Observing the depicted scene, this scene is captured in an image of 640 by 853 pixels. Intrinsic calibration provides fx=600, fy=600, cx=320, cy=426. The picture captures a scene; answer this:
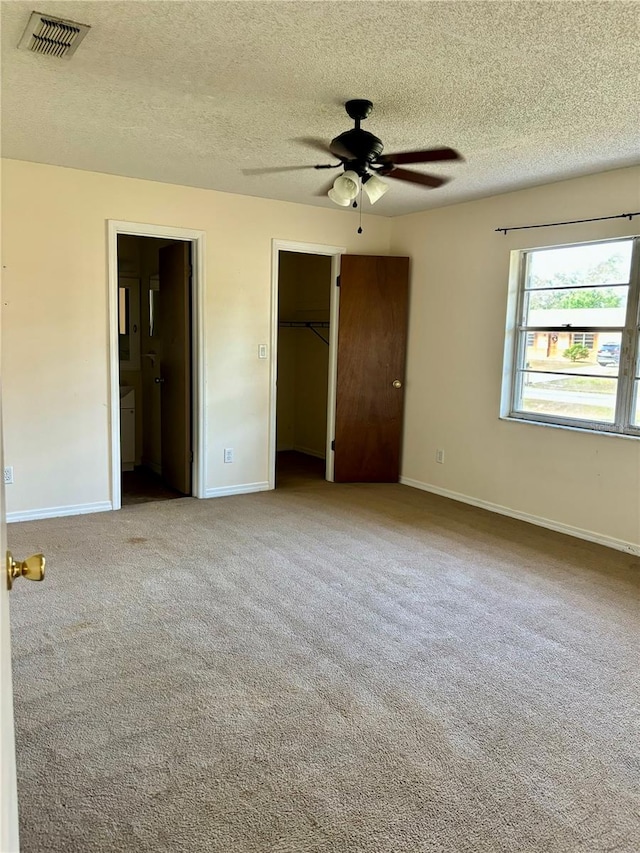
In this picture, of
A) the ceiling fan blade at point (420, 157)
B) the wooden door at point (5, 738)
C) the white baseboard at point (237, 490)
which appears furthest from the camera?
the white baseboard at point (237, 490)

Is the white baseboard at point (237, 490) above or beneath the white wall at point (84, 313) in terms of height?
beneath

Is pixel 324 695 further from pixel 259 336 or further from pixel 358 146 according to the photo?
pixel 259 336

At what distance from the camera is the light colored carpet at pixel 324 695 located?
69.2 inches

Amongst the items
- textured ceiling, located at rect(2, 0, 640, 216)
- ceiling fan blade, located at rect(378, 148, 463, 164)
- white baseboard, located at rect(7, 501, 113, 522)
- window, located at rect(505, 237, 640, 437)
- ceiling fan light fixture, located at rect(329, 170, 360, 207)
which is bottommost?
white baseboard, located at rect(7, 501, 113, 522)

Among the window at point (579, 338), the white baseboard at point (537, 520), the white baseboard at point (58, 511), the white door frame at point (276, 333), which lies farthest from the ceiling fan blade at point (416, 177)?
the white baseboard at point (58, 511)

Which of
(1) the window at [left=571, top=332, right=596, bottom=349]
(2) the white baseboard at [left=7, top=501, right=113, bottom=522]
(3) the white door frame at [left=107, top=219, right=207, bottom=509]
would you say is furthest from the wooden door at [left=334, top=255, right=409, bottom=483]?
(2) the white baseboard at [left=7, top=501, right=113, bottom=522]

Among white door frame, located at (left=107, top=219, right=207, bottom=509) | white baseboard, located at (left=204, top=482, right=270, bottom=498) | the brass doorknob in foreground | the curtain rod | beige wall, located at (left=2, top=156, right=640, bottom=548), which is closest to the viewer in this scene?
the brass doorknob in foreground

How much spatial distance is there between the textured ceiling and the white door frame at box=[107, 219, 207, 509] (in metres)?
0.57

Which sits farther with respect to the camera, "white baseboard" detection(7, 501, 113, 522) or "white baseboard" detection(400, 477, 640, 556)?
"white baseboard" detection(7, 501, 113, 522)

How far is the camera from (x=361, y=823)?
5.73 ft

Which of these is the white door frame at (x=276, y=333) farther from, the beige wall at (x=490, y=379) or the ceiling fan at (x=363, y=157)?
the ceiling fan at (x=363, y=157)

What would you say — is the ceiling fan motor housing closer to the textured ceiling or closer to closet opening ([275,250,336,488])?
the textured ceiling

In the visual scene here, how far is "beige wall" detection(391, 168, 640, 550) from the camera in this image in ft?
13.4

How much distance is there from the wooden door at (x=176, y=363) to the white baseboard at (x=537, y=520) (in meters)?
2.14
